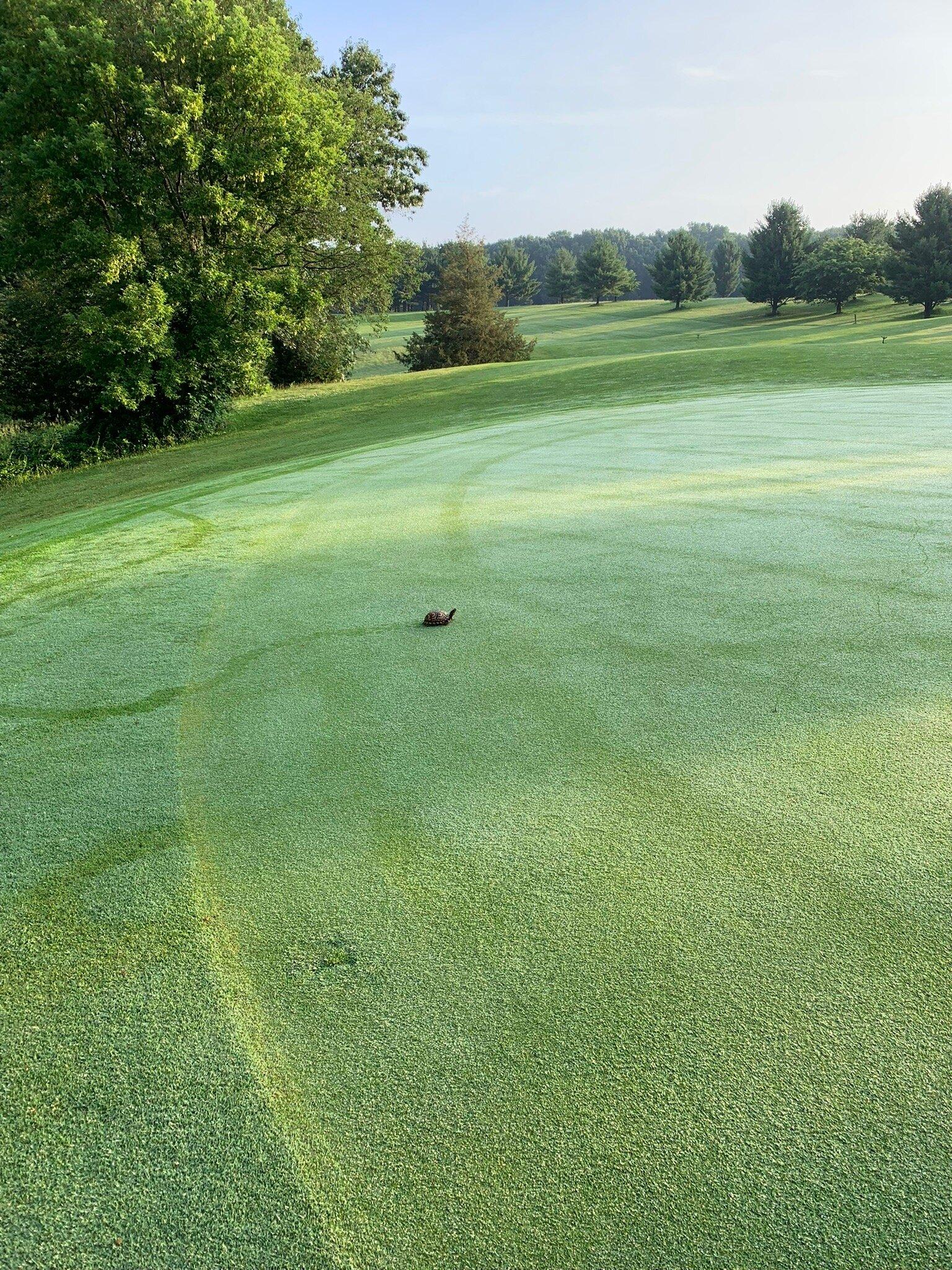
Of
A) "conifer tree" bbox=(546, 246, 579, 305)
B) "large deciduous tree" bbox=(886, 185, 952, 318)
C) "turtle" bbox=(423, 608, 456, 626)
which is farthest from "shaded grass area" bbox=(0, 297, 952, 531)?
"conifer tree" bbox=(546, 246, 579, 305)

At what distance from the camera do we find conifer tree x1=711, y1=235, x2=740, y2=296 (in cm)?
8331

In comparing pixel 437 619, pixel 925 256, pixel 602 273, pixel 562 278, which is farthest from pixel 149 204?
pixel 562 278

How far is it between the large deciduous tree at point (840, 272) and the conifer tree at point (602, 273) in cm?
1967

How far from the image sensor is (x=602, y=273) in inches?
2704

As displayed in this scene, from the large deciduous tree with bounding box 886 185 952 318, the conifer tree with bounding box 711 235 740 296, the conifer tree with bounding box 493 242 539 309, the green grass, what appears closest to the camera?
the green grass

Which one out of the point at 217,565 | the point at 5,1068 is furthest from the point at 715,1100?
the point at 217,565

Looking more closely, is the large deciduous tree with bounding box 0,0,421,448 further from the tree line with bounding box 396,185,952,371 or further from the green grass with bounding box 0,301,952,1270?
the green grass with bounding box 0,301,952,1270

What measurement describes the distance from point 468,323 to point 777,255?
27951 millimetres

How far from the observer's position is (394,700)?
13.0 ft

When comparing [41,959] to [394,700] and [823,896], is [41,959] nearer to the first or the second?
[394,700]

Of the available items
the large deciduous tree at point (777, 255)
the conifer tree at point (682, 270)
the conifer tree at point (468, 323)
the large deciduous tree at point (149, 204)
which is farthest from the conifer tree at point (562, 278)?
the large deciduous tree at point (149, 204)

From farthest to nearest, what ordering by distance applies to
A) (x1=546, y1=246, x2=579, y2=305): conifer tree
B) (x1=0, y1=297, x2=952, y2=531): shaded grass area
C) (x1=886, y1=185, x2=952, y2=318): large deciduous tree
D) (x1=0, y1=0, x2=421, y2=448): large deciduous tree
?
1. (x1=546, y1=246, x2=579, y2=305): conifer tree
2. (x1=886, y1=185, x2=952, y2=318): large deciduous tree
3. (x1=0, y1=0, x2=421, y2=448): large deciduous tree
4. (x1=0, y1=297, x2=952, y2=531): shaded grass area

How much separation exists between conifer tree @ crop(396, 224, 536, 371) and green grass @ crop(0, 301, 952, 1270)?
34.6 metres

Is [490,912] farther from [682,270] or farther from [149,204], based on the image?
[682,270]
